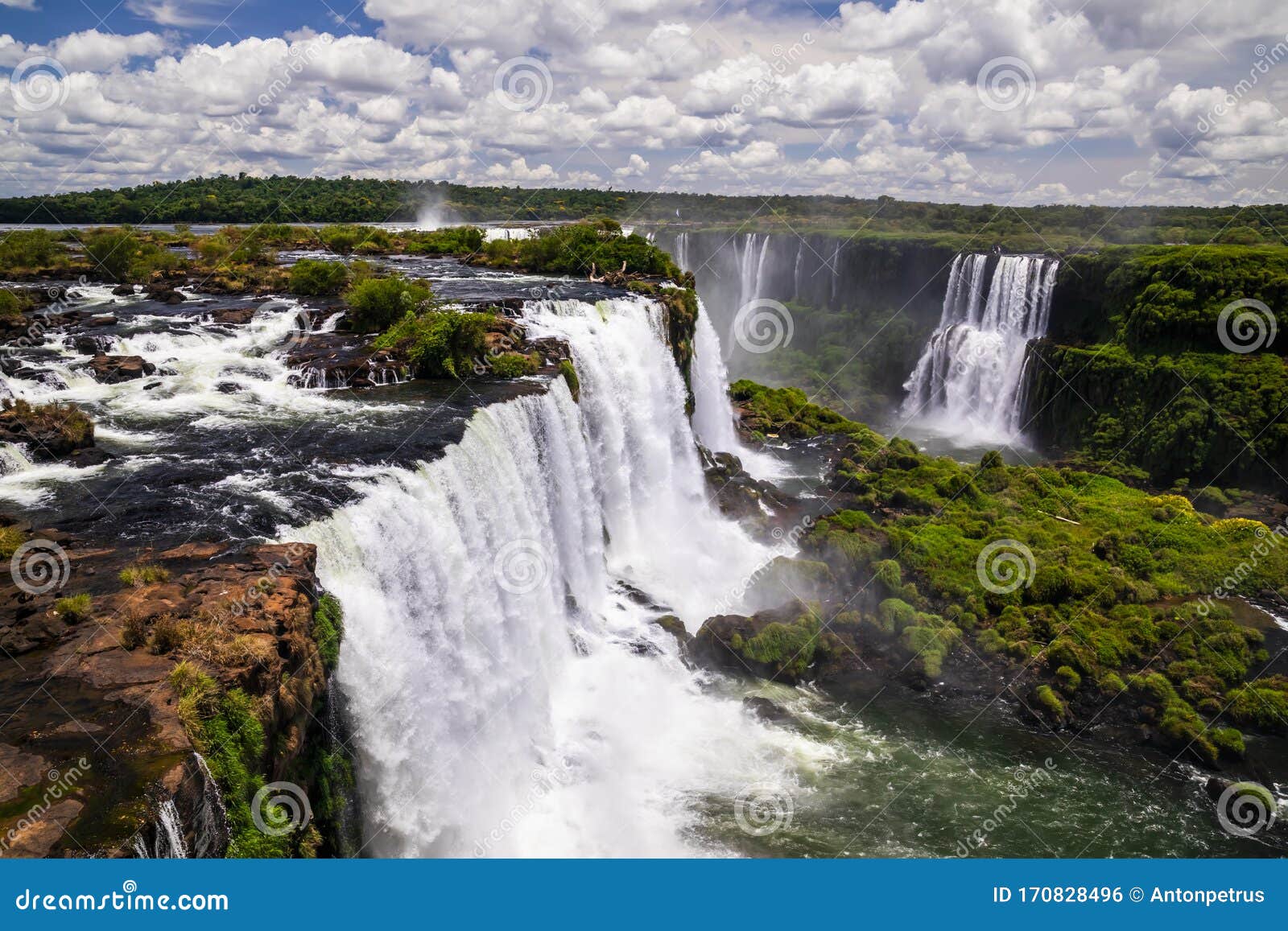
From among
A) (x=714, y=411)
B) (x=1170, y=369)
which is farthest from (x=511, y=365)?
(x=1170, y=369)

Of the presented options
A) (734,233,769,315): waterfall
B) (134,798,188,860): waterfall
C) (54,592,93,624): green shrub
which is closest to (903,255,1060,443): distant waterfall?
(734,233,769,315): waterfall

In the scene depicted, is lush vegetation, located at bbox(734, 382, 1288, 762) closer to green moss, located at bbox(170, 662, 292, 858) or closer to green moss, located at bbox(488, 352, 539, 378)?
green moss, located at bbox(488, 352, 539, 378)

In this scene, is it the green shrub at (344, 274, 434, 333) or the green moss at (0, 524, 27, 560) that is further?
the green shrub at (344, 274, 434, 333)

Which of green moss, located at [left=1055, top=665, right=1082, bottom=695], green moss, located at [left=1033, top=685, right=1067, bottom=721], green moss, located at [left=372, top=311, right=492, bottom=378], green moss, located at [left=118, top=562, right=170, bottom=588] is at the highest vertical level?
green moss, located at [left=372, top=311, right=492, bottom=378]

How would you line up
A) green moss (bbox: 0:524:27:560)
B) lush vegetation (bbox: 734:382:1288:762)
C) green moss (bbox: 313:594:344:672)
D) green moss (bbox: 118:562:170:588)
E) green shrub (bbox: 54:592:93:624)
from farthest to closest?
lush vegetation (bbox: 734:382:1288:762) < green moss (bbox: 0:524:27:560) < green moss (bbox: 118:562:170:588) < green moss (bbox: 313:594:344:672) < green shrub (bbox: 54:592:93:624)

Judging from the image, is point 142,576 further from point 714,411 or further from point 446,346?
point 714,411

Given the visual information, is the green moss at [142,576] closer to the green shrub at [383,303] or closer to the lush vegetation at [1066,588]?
the green shrub at [383,303]

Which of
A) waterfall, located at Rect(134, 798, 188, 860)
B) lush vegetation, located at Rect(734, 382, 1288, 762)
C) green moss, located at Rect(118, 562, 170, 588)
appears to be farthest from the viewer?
lush vegetation, located at Rect(734, 382, 1288, 762)

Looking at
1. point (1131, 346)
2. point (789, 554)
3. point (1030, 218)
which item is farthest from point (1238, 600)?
point (1030, 218)

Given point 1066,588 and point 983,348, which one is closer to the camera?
point 1066,588
